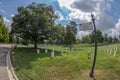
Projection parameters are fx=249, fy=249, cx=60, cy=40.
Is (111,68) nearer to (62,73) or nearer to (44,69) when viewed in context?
(62,73)

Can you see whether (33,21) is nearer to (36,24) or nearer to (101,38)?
(36,24)

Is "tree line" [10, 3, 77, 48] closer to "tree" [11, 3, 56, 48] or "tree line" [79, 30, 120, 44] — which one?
"tree" [11, 3, 56, 48]

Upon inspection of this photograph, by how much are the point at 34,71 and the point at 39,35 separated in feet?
82.2

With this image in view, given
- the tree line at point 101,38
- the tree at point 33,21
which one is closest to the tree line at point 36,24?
the tree at point 33,21

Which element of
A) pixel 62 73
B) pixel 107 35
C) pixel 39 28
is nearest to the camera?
pixel 62 73

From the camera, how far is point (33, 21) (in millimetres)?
40688

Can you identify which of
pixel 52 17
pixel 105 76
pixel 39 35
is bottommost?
pixel 105 76

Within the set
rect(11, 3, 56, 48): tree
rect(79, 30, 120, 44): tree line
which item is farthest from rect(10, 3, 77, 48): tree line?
rect(79, 30, 120, 44): tree line

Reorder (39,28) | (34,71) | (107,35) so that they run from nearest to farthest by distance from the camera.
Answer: (34,71) → (39,28) → (107,35)

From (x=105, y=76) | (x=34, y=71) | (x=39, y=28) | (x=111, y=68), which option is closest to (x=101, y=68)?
(x=111, y=68)

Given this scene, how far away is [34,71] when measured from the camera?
19453 millimetres

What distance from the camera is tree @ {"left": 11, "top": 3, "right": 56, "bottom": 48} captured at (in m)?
41.0

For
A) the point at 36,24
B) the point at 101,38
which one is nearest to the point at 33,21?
the point at 36,24

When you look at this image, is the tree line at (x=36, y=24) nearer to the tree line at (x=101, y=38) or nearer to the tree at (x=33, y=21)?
the tree at (x=33, y=21)
